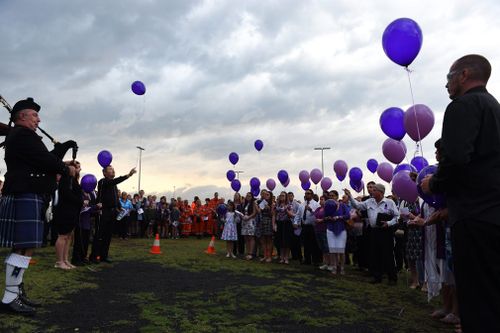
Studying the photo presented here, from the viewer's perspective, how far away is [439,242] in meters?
5.26

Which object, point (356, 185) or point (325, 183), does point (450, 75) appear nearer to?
point (356, 185)

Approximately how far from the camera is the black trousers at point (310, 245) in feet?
35.8

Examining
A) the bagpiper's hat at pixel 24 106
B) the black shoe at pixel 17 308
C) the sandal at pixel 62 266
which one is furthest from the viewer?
the sandal at pixel 62 266

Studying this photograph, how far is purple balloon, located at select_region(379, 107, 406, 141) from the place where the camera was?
311 inches

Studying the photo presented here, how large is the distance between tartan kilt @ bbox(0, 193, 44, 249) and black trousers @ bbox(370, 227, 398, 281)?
6.33m

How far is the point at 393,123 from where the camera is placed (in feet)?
26.0

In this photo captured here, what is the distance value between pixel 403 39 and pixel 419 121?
5.37ft

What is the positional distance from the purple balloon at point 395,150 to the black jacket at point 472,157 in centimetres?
615

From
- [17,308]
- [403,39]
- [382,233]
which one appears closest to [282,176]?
[382,233]

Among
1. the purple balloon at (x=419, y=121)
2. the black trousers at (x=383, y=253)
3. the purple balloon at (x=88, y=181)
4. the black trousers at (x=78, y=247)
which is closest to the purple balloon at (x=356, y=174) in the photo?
the black trousers at (x=383, y=253)

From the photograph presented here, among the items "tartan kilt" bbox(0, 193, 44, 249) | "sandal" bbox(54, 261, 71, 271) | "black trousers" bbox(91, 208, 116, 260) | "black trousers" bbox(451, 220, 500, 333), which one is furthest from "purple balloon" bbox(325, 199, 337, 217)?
"black trousers" bbox(451, 220, 500, 333)

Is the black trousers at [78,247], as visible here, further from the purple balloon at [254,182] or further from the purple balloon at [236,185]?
the purple balloon at [236,185]

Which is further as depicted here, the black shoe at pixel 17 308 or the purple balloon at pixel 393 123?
the purple balloon at pixel 393 123

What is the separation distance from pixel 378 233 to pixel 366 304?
8.64 feet
